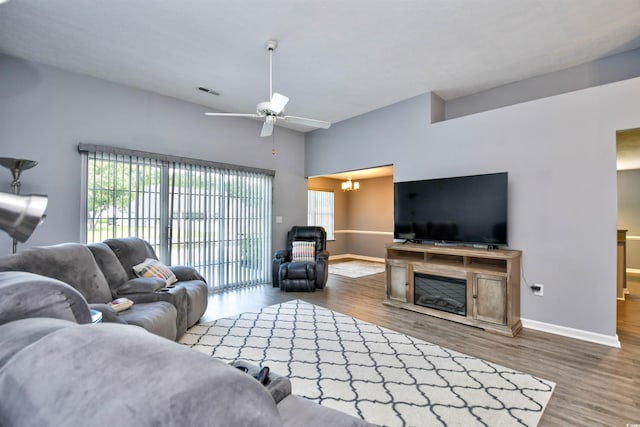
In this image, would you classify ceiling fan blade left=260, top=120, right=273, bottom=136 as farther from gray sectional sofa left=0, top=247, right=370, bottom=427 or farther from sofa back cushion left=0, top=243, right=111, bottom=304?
gray sectional sofa left=0, top=247, right=370, bottom=427

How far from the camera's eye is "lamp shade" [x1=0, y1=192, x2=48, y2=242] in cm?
83

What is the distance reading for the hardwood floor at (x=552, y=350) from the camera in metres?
1.98

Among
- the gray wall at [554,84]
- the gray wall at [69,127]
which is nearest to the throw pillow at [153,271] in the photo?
the gray wall at [69,127]

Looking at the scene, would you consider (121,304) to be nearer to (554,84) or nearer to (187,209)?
(187,209)

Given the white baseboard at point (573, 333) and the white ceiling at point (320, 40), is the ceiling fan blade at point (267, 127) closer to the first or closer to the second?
the white ceiling at point (320, 40)

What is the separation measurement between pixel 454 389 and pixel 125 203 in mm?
4524

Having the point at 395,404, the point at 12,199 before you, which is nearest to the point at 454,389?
the point at 395,404

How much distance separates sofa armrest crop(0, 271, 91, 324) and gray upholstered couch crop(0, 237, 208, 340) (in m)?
1.01

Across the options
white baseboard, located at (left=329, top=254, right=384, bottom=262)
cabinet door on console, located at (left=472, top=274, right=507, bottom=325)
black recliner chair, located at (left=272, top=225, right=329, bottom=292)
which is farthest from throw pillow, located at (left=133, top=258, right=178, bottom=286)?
white baseboard, located at (left=329, top=254, right=384, bottom=262)

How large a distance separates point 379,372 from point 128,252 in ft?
9.68

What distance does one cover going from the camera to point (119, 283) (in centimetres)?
286

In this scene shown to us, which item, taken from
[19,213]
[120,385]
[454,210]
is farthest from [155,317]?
[454,210]

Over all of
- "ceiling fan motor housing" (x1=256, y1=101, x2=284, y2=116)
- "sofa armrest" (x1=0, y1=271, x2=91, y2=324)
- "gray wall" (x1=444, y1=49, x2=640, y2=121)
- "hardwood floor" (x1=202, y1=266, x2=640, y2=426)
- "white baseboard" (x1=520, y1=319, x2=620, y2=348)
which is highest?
"gray wall" (x1=444, y1=49, x2=640, y2=121)

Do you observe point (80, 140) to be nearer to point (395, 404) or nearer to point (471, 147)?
point (395, 404)
